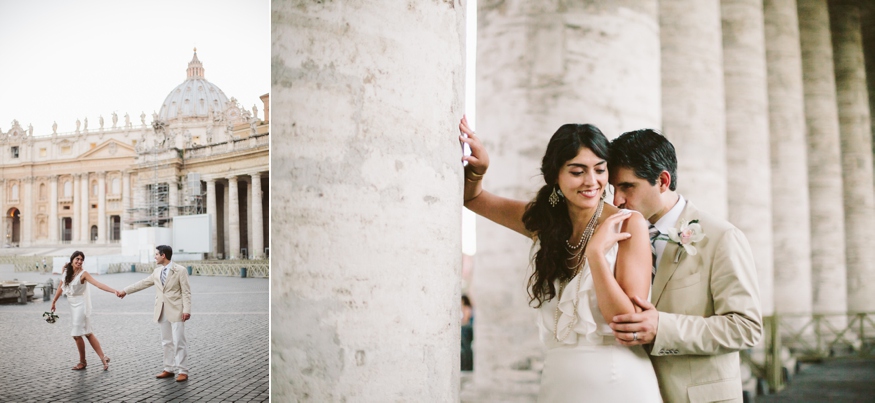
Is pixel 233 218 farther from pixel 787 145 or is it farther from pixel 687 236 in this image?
pixel 787 145

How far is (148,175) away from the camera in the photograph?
14.7 feet

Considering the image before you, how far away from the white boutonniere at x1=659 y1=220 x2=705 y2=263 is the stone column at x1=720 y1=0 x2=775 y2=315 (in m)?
8.13

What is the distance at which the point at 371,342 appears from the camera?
1.71 m

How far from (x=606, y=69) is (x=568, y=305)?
7.64 ft

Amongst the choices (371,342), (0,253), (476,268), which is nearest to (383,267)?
(371,342)

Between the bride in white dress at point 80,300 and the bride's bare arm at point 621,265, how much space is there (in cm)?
306

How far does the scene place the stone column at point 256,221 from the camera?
382 centimetres

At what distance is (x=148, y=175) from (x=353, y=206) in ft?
11.2

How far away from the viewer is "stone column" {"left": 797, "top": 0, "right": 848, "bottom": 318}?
40.9ft

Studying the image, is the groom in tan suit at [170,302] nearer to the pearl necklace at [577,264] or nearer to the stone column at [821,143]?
the pearl necklace at [577,264]

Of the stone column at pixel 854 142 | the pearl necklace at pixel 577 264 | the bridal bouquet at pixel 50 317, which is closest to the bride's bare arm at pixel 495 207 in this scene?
the pearl necklace at pixel 577 264

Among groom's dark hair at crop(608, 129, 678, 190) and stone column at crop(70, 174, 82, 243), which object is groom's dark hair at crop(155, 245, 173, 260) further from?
A: groom's dark hair at crop(608, 129, 678, 190)

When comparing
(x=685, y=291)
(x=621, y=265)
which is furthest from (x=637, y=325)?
(x=685, y=291)

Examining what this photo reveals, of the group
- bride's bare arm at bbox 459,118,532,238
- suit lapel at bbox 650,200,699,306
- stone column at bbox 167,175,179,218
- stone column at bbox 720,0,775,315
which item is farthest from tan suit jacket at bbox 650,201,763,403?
stone column at bbox 720,0,775,315
